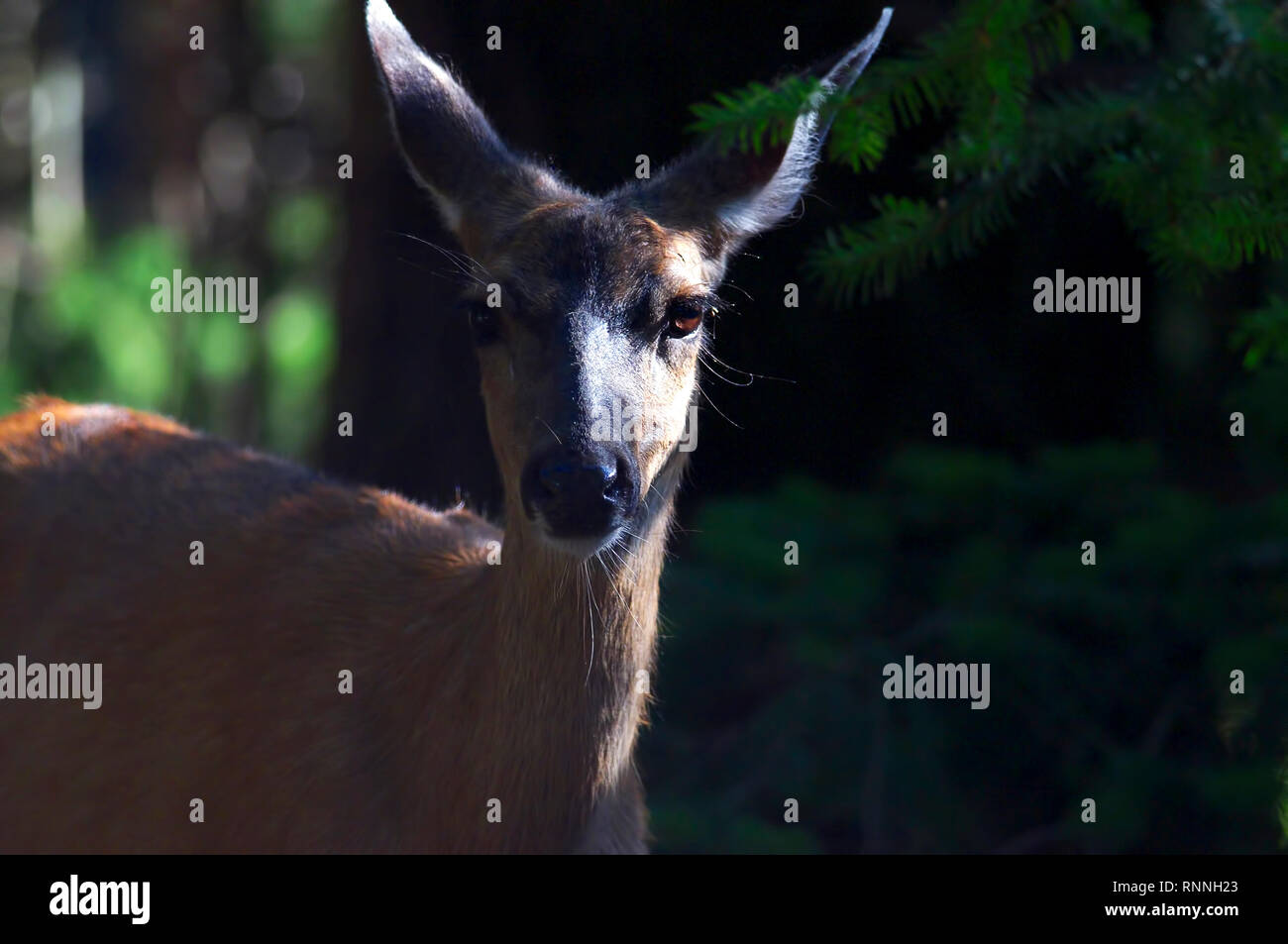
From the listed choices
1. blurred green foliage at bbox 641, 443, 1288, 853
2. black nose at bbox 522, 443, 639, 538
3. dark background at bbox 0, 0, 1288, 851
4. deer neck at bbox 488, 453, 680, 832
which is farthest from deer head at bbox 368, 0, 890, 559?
blurred green foliage at bbox 641, 443, 1288, 853

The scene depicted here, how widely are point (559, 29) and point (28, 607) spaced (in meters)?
4.52

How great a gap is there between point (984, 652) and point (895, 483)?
4.40 ft

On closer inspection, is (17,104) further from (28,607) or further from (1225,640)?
(1225,640)

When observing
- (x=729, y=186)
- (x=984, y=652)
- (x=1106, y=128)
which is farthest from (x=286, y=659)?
(x=1106, y=128)

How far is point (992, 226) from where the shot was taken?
454 cm

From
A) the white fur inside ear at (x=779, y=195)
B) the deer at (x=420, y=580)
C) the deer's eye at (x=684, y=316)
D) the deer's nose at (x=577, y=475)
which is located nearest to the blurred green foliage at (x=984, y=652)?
the deer at (x=420, y=580)

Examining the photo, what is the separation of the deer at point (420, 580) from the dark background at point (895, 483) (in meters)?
0.59

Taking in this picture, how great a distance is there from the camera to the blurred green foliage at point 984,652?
6.23m

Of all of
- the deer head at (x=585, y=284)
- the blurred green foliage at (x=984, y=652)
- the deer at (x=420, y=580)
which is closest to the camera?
the deer head at (x=585, y=284)

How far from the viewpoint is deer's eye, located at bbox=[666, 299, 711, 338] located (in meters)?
4.54

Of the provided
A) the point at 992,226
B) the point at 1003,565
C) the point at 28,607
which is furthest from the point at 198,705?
the point at 1003,565

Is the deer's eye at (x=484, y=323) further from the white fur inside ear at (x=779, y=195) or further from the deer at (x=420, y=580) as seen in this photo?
the white fur inside ear at (x=779, y=195)

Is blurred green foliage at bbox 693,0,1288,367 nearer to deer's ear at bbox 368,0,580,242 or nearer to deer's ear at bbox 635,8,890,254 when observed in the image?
deer's ear at bbox 635,8,890,254

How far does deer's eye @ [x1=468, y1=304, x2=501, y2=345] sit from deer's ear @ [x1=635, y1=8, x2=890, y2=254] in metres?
0.62
